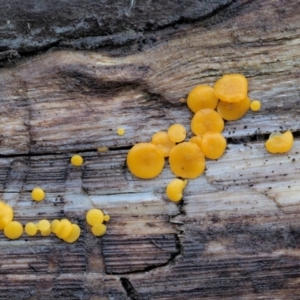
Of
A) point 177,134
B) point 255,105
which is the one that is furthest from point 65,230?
point 255,105

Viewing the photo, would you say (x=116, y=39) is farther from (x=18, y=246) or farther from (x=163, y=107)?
(x=18, y=246)

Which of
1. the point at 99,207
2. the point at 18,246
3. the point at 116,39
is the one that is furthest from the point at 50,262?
the point at 116,39

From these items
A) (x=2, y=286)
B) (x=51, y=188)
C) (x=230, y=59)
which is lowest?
(x=2, y=286)

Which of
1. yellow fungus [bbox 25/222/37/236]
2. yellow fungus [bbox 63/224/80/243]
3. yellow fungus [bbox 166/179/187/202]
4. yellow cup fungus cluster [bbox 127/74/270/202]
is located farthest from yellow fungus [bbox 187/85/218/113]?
yellow fungus [bbox 25/222/37/236]

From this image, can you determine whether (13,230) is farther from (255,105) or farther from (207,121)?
(255,105)

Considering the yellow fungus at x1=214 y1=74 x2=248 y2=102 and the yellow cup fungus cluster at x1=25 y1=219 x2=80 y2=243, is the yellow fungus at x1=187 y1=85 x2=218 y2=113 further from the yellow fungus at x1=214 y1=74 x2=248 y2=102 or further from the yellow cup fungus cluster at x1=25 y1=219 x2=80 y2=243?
the yellow cup fungus cluster at x1=25 y1=219 x2=80 y2=243

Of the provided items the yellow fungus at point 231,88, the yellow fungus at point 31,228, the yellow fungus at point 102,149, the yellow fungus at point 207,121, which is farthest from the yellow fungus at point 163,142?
the yellow fungus at point 31,228

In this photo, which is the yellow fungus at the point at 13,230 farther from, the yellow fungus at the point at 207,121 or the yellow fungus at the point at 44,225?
the yellow fungus at the point at 207,121
